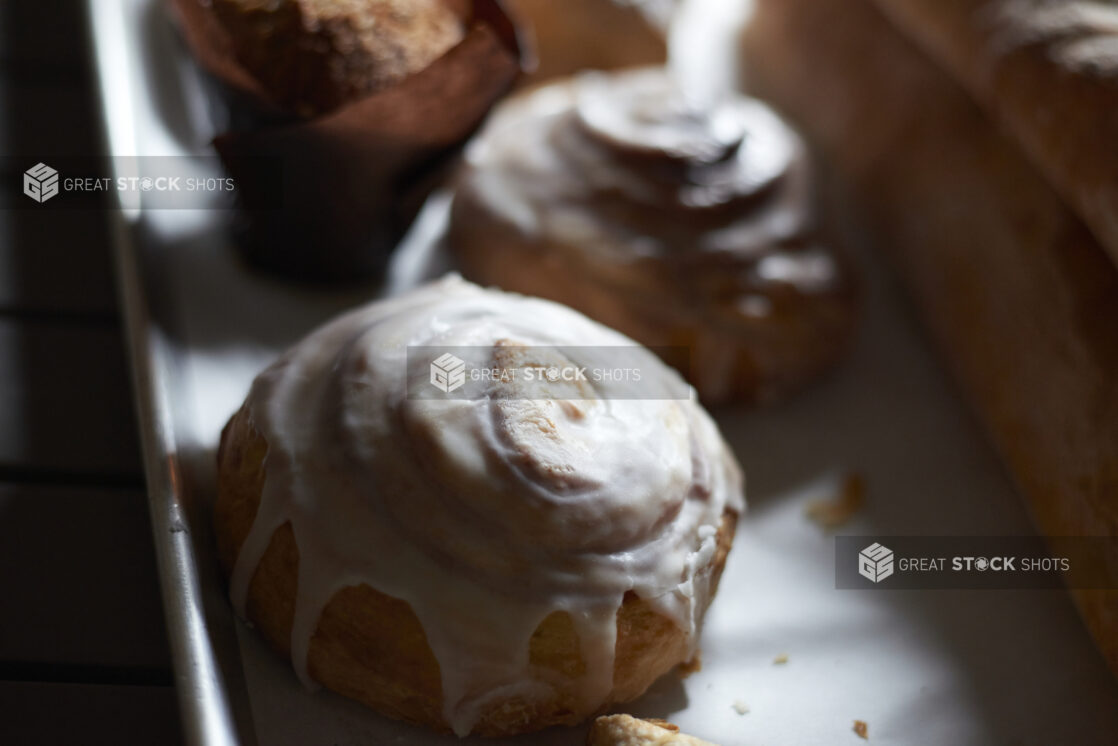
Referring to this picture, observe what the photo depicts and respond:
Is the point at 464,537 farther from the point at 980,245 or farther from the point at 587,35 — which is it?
the point at 587,35

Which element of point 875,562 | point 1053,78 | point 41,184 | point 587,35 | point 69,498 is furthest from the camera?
point 587,35

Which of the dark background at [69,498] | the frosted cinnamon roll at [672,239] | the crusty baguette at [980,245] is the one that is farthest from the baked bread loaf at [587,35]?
the dark background at [69,498]

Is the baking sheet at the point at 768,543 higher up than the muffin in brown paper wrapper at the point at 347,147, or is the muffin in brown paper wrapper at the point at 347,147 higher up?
the muffin in brown paper wrapper at the point at 347,147

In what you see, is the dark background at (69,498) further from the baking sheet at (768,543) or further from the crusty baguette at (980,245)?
the crusty baguette at (980,245)

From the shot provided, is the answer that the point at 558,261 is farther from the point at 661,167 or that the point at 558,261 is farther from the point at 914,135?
the point at 914,135

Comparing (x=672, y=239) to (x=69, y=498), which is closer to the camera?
(x=69, y=498)

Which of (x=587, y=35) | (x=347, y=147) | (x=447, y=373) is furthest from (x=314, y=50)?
(x=587, y=35)
